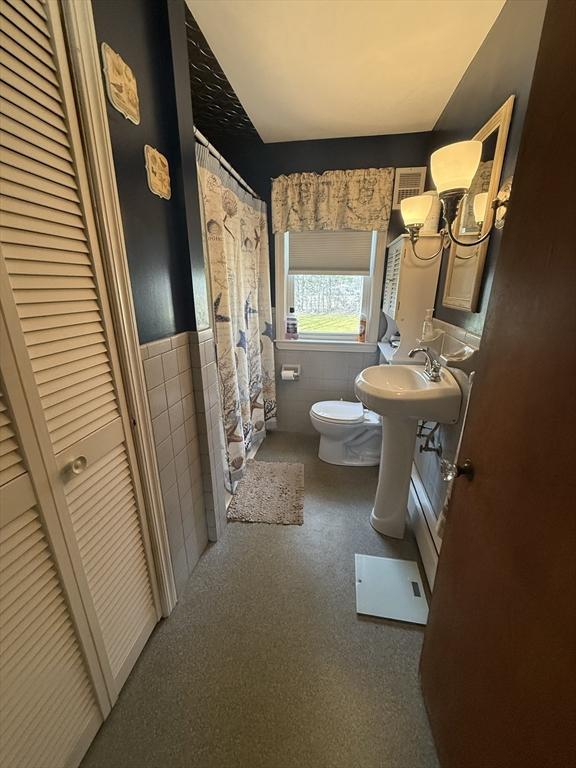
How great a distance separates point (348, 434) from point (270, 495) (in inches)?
28.9

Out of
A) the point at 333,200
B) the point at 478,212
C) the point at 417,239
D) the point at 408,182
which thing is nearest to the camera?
the point at 478,212

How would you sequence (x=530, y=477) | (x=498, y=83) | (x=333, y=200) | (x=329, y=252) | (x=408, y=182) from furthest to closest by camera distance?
(x=329, y=252)
(x=333, y=200)
(x=408, y=182)
(x=498, y=83)
(x=530, y=477)

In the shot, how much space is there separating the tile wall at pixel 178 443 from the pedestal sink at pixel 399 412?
2.65ft

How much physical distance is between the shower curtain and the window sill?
14 cm

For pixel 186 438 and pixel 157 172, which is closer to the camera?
pixel 157 172

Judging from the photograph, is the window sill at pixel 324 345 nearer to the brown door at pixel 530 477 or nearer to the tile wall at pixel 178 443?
the tile wall at pixel 178 443

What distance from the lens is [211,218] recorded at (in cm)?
154

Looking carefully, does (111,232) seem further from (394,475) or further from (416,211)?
(394,475)

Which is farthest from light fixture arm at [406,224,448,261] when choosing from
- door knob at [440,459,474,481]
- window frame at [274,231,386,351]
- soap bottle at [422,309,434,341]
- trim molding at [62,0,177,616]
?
trim molding at [62,0,177,616]

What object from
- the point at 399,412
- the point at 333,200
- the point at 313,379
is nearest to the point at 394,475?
the point at 399,412

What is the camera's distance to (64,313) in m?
0.73

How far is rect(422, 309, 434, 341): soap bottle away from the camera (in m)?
1.70

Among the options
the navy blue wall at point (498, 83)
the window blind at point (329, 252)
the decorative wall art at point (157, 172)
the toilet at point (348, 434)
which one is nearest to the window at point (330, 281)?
the window blind at point (329, 252)

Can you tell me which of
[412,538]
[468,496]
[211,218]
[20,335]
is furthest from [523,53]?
[412,538]
